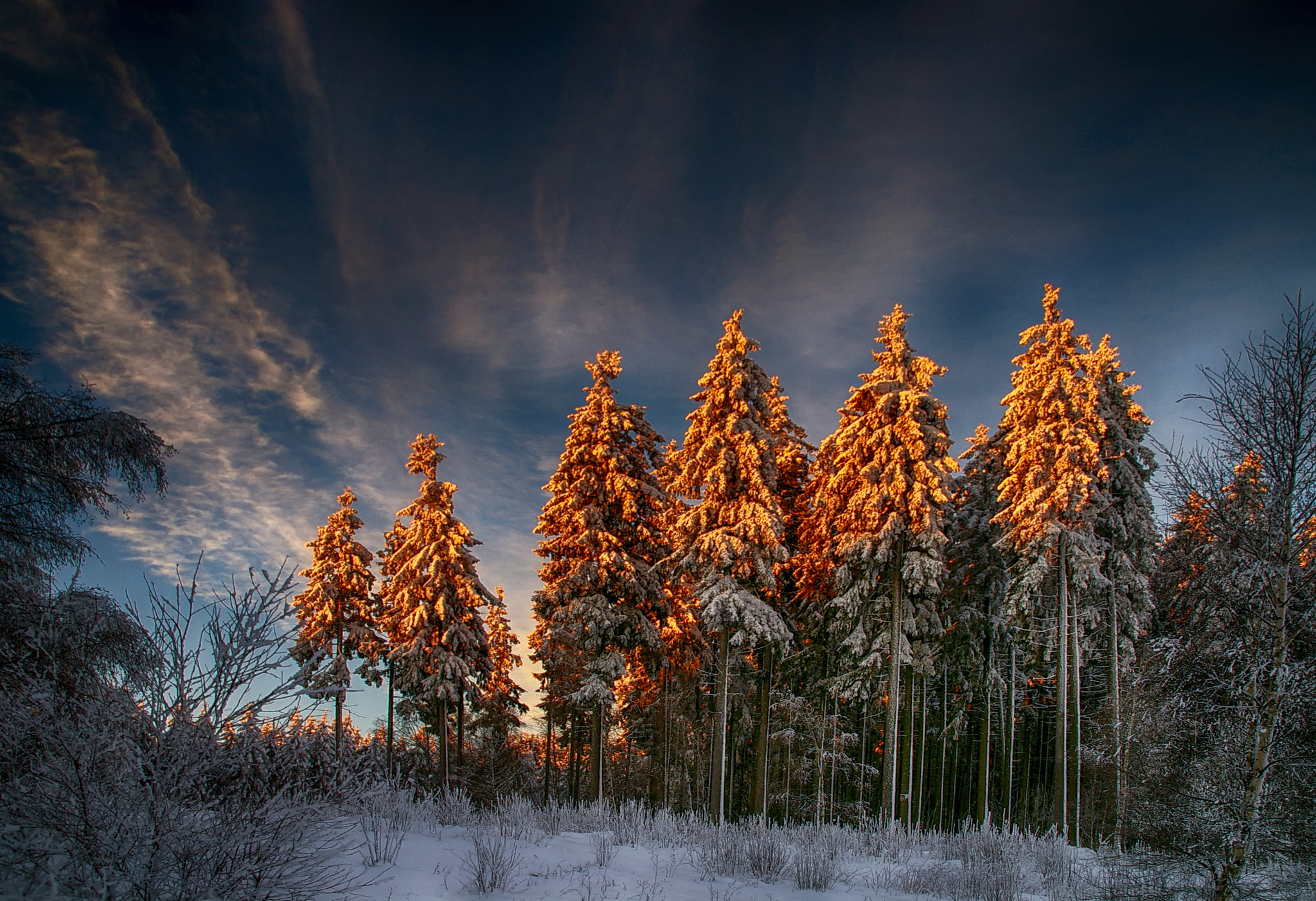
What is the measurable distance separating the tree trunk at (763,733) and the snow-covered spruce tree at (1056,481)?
24.6 feet

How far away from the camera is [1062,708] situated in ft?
61.7

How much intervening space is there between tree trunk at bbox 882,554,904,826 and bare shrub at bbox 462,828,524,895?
13.1 m

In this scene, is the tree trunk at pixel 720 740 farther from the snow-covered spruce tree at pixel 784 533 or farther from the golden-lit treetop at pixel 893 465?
the golden-lit treetop at pixel 893 465

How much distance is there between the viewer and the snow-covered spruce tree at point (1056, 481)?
18.7m

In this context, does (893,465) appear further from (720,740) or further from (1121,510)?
(720,740)

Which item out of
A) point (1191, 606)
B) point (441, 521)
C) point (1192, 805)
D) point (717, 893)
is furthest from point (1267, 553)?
point (441, 521)

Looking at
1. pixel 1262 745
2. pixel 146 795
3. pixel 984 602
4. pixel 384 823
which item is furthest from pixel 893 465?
pixel 146 795

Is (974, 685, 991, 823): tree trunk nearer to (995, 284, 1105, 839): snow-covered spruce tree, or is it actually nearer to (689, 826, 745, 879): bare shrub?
(995, 284, 1105, 839): snow-covered spruce tree

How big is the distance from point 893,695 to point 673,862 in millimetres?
11847

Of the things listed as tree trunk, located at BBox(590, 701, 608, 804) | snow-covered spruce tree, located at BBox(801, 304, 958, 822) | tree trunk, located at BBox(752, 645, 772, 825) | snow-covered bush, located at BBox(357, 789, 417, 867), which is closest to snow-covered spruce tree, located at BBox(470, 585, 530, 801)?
tree trunk, located at BBox(590, 701, 608, 804)

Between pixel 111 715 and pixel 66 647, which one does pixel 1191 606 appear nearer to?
pixel 111 715

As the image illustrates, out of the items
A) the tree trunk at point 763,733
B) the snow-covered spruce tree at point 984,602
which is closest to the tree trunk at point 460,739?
the tree trunk at point 763,733

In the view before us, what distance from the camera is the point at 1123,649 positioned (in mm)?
22031

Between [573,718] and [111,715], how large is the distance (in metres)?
25.4
